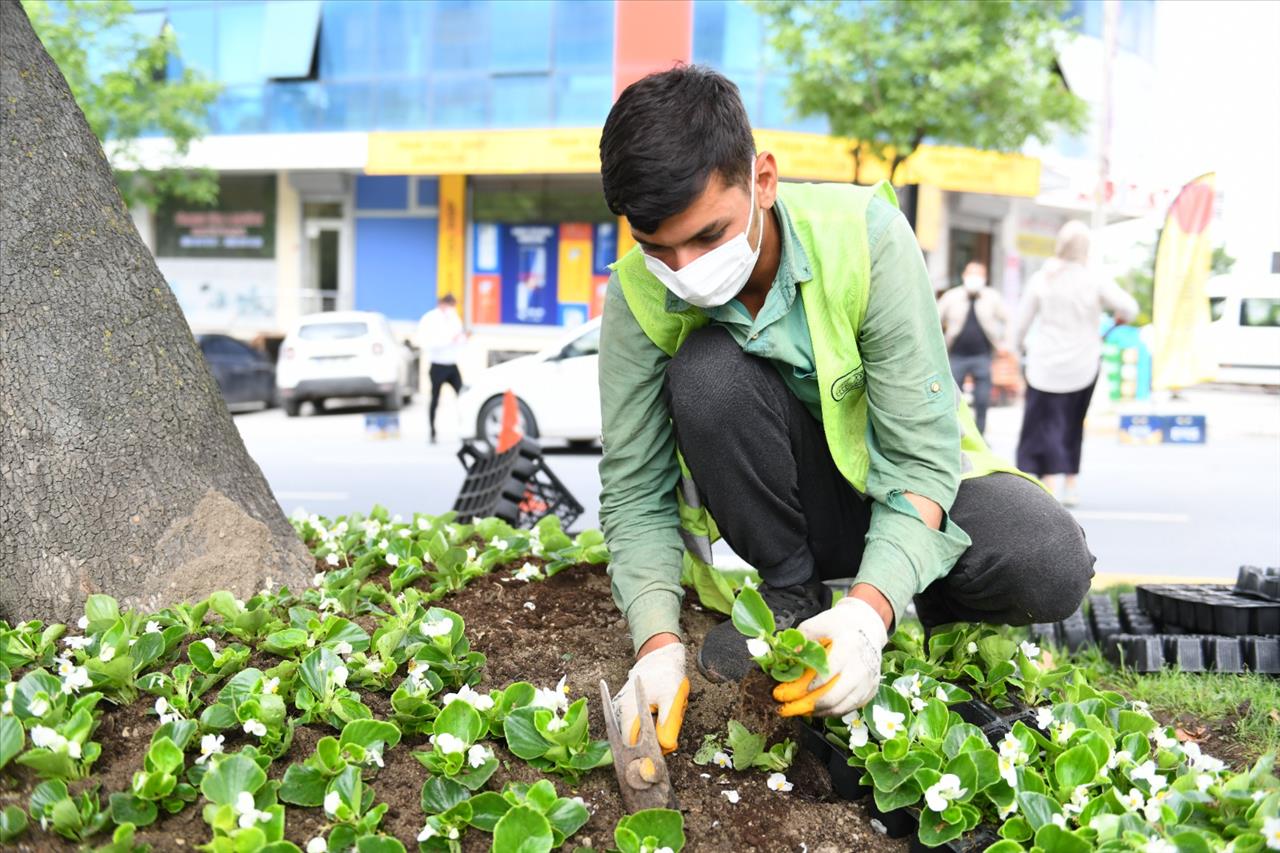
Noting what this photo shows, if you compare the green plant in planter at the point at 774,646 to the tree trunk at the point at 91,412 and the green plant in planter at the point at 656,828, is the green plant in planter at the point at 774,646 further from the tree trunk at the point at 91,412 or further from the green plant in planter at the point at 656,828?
the tree trunk at the point at 91,412

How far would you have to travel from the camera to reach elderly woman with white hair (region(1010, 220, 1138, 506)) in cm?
631

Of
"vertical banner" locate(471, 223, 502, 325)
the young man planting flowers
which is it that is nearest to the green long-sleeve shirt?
the young man planting flowers

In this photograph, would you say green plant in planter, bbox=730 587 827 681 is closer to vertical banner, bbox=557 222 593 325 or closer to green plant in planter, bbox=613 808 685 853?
green plant in planter, bbox=613 808 685 853

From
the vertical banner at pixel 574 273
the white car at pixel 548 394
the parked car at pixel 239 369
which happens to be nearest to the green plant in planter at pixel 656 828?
the white car at pixel 548 394

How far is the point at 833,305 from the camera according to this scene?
6.22ft

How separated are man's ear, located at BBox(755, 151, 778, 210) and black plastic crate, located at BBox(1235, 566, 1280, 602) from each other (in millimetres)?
1761

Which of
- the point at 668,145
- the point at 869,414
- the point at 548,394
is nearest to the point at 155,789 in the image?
the point at 668,145

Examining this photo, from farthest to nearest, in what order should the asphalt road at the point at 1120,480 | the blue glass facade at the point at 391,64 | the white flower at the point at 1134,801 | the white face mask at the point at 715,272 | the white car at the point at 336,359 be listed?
the blue glass facade at the point at 391,64, the white car at the point at 336,359, the asphalt road at the point at 1120,480, the white face mask at the point at 715,272, the white flower at the point at 1134,801

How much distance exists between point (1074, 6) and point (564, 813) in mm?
16414

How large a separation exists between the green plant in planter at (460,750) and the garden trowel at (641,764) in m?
0.20

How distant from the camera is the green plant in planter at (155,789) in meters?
1.52

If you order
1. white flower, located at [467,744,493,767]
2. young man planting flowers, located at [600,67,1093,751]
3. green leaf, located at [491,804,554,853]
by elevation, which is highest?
young man planting flowers, located at [600,67,1093,751]

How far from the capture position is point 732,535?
211 cm

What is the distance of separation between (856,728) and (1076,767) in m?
0.34
